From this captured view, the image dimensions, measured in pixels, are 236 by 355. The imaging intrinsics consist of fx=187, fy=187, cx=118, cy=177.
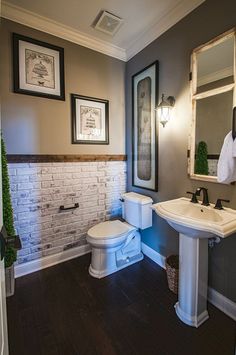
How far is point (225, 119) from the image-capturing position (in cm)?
147

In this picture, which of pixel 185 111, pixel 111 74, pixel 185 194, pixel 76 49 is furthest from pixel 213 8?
pixel 185 194

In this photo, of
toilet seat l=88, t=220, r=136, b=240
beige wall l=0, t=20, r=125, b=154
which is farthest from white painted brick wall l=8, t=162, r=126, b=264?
toilet seat l=88, t=220, r=136, b=240

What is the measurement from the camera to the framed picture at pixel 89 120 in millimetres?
2172

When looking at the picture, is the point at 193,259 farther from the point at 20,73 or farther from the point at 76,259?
the point at 20,73

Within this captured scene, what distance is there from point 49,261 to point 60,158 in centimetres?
118

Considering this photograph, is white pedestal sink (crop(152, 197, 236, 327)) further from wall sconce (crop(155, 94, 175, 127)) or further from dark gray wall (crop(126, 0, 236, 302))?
wall sconce (crop(155, 94, 175, 127))

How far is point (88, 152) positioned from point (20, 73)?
1037 mm

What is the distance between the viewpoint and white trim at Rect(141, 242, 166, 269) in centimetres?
211

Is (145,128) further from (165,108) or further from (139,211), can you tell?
(139,211)

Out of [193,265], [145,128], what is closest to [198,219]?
[193,265]

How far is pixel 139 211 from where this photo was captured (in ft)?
6.93

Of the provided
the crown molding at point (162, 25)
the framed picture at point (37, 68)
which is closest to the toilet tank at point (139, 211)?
the framed picture at point (37, 68)

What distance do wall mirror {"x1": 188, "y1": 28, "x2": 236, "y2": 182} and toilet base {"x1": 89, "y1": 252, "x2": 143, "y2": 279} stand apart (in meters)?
1.21

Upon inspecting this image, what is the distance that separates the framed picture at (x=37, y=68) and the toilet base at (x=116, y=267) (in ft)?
6.26
